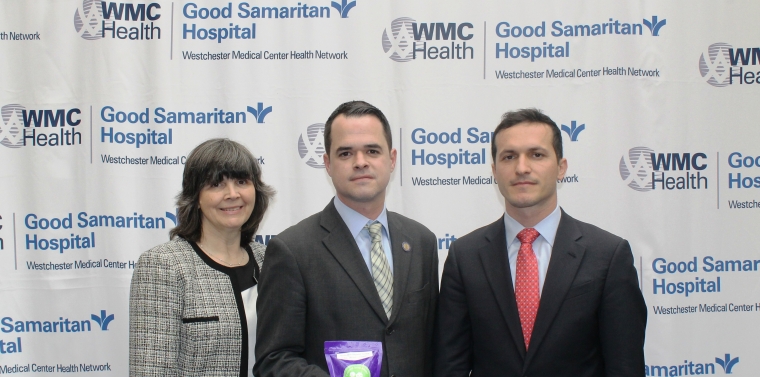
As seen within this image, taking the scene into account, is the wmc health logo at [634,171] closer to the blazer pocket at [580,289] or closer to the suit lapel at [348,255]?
the blazer pocket at [580,289]

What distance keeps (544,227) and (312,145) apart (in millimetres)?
2084

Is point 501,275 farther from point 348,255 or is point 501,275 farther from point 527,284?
point 348,255

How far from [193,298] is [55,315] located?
2107 millimetres

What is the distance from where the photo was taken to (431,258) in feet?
8.23

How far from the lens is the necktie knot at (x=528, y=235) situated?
7.54 feet

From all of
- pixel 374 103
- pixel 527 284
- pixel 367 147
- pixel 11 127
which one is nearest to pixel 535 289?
pixel 527 284

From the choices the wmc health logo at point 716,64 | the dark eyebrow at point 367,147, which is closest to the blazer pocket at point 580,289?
the dark eyebrow at point 367,147

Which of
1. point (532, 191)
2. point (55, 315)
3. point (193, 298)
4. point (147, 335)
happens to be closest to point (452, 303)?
point (532, 191)

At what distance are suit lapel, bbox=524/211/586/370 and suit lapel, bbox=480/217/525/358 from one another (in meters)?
0.07

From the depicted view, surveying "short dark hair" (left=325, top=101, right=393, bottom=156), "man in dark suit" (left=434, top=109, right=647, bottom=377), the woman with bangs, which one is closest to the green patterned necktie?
"man in dark suit" (left=434, top=109, right=647, bottom=377)

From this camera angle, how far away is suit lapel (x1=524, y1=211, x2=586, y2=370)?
7.00 ft

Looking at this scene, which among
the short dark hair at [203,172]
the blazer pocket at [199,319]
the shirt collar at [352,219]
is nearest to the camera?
the shirt collar at [352,219]

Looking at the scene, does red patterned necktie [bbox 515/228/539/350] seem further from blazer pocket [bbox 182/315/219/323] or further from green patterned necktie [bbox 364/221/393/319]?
blazer pocket [bbox 182/315/219/323]

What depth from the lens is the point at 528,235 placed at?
2.30 m
